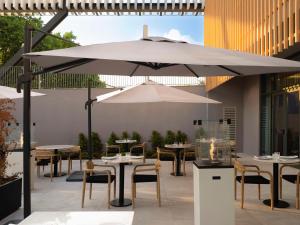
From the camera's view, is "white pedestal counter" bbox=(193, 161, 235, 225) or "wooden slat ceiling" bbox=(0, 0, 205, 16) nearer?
"white pedestal counter" bbox=(193, 161, 235, 225)

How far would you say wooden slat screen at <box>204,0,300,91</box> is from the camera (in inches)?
257

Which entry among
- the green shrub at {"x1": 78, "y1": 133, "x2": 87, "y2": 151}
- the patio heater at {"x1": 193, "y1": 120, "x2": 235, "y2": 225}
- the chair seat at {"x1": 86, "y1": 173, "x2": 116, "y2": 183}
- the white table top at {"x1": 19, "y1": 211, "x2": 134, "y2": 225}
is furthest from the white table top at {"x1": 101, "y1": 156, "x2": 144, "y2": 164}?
the green shrub at {"x1": 78, "y1": 133, "x2": 87, "y2": 151}

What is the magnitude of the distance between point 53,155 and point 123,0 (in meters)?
11.0

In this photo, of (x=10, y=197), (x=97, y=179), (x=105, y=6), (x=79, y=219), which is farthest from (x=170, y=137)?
(x=79, y=219)

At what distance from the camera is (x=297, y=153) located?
1021 centimetres

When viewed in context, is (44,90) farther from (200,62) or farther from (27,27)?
(200,62)

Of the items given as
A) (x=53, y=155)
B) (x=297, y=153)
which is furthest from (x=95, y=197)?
(x=297, y=153)

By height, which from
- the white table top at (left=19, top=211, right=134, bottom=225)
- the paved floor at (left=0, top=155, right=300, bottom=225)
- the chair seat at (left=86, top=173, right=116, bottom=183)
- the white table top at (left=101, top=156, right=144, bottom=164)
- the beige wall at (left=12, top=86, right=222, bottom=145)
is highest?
the beige wall at (left=12, top=86, right=222, bottom=145)

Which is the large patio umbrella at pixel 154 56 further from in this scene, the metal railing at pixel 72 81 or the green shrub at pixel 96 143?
the metal railing at pixel 72 81

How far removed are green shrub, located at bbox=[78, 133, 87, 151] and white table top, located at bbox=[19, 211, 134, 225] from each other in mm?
11986

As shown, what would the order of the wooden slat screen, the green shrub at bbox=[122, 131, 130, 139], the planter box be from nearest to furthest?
the planter box < the wooden slat screen < the green shrub at bbox=[122, 131, 130, 139]

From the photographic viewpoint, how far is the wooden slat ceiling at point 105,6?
17.9 m

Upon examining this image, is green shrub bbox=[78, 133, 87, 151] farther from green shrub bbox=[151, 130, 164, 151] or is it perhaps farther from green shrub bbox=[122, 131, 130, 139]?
green shrub bbox=[151, 130, 164, 151]

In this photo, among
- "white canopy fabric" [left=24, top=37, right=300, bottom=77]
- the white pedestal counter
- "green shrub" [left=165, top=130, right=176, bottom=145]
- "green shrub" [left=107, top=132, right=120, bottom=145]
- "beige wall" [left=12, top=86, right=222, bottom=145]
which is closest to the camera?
"white canopy fabric" [left=24, top=37, right=300, bottom=77]
